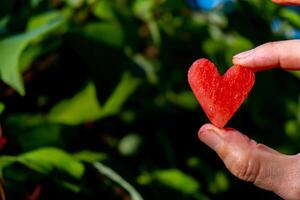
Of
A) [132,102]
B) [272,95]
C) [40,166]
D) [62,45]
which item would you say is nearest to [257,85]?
[272,95]

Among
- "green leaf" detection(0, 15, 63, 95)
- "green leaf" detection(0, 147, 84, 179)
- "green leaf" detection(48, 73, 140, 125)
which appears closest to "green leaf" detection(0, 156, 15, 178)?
"green leaf" detection(0, 147, 84, 179)

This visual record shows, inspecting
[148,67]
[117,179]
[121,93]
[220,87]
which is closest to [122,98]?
[121,93]

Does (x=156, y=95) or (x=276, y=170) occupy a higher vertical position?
(x=276, y=170)

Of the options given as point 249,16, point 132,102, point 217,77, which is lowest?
point 132,102

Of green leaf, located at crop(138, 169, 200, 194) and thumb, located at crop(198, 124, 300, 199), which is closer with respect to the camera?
thumb, located at crop(198, 124, 300, 199)

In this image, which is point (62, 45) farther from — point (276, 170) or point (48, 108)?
point (276, 170)

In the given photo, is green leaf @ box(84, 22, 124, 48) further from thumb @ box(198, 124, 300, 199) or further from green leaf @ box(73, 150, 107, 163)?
thumb @ box(198, 124, 300, 199)

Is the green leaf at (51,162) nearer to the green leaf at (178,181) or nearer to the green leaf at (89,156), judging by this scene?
the green leaf at (89,156)
